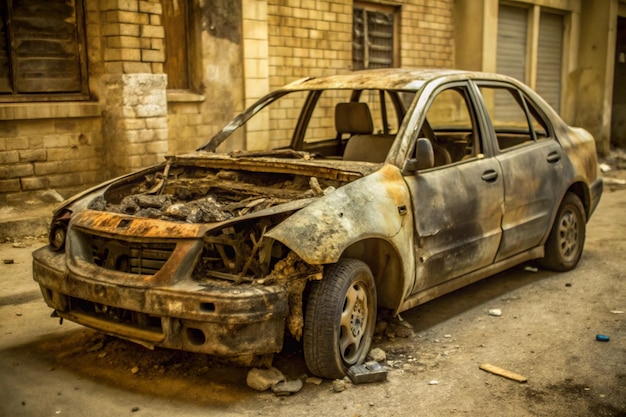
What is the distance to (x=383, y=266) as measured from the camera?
14.4 ft

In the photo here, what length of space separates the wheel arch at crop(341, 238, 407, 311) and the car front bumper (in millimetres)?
811

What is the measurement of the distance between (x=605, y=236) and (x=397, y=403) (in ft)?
17.0

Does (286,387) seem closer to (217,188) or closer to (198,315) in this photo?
(198,315)

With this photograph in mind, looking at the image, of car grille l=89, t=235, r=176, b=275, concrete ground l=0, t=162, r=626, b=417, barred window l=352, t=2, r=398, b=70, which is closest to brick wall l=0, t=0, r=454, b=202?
barred window l=352, t=2, r=398, b=70

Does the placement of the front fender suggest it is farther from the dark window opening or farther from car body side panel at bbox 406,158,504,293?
the dark window opening

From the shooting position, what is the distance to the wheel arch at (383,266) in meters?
4.29

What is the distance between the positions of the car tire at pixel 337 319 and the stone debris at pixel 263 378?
186mm

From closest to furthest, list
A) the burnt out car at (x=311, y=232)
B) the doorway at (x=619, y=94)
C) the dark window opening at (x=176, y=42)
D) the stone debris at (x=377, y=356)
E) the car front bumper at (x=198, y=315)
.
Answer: the car front bumper at (x=198, y=315) → the burnt out car at (x=311, y=232) → the stone debris at (x=377, y=356) → the dark window opening at (x=176, y=42) → the doorway at (x=619, y=94)

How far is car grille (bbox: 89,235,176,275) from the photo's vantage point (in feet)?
12.4

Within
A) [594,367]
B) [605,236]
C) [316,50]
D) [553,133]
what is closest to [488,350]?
[594,367]

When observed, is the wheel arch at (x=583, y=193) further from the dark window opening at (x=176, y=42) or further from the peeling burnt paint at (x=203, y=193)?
the dark window opening at (x=176, y=42)

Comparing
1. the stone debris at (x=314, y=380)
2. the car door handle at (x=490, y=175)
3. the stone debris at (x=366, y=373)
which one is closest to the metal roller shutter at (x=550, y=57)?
the car door handle at (x=490, y=175)

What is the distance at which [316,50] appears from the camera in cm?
1205

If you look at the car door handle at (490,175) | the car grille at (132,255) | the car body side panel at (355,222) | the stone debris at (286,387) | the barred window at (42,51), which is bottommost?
the stone debris at (286,387)
